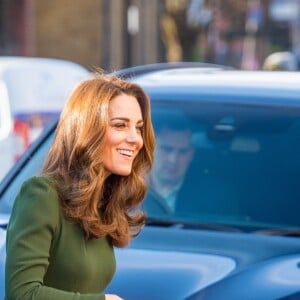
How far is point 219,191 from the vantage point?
15.5 feet

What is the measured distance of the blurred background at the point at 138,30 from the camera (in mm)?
27250

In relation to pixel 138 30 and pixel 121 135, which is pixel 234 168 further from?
pixel 138 30

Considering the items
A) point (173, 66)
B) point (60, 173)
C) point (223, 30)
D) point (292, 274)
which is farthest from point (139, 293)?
point (223, 30)

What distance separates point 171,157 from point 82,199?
6.83 ft

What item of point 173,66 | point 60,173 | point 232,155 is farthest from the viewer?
point 173,66

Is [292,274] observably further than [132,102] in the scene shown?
Yes

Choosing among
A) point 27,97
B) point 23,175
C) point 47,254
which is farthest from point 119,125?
point 27,97

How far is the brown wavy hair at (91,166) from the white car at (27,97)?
6.49 metres

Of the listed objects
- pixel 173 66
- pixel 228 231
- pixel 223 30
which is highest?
pixel 173 66

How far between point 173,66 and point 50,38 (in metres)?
22.5

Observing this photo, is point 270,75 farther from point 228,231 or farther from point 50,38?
point 50,38

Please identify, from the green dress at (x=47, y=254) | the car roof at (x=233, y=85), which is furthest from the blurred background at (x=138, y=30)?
the green dress at (x=47, y=254)

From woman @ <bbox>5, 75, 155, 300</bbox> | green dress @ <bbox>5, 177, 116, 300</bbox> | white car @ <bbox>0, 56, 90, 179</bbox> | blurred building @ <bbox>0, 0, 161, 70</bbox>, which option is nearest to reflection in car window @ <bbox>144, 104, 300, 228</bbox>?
woman @ <bbox>5, 75, 155, 300</bbox>

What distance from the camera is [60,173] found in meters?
3.10
